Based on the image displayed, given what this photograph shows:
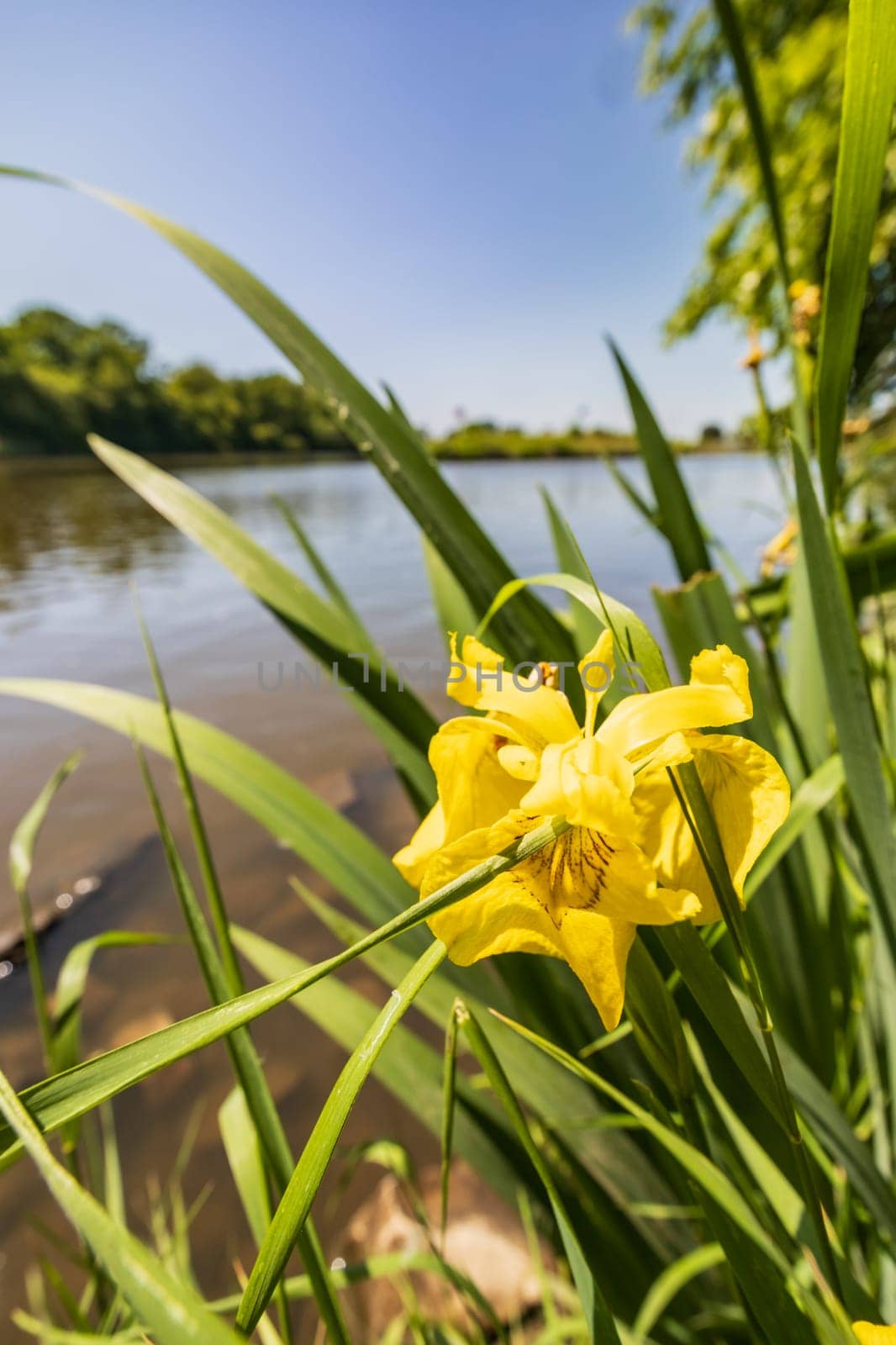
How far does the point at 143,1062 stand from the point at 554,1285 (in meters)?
0.80

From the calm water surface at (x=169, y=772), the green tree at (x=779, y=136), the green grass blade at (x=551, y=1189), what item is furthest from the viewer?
the green tree at (x=779, y=136)

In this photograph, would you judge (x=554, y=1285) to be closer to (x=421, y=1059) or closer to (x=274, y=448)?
(x=421, y=1059)

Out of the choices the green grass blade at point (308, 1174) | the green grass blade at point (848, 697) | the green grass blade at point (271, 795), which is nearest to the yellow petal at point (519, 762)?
the green grass blade at point (308, 1174)

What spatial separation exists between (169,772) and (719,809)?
260 centimetres

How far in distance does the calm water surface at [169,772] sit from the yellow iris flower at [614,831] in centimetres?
44

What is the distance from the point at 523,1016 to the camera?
1.88 feet

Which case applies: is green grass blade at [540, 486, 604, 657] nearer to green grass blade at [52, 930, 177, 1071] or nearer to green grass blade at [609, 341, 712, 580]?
green grass blade at [609, 341, 712, 580]

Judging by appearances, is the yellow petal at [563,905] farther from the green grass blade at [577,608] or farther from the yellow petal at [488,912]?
the green grass blade at [577,608]

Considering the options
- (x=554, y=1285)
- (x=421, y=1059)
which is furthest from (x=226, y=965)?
(x=554, y=1285)

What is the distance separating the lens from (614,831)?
9.0 inches

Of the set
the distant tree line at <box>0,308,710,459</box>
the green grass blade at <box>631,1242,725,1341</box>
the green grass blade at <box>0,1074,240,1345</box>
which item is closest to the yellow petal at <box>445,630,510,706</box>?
the green grass blade at <box>0,1074,240,1345</box>

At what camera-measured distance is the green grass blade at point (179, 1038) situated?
0.59ft

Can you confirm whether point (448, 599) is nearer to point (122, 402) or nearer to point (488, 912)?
point (488, 912)

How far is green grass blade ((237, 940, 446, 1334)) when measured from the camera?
0.62ft
